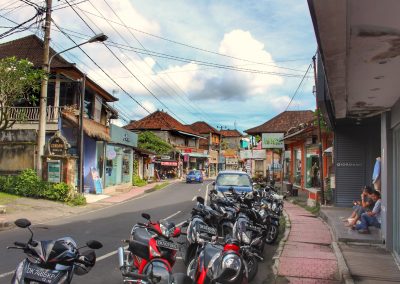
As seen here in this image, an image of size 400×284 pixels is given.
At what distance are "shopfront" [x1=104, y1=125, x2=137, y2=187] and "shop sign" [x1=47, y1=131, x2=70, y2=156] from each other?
7287mm

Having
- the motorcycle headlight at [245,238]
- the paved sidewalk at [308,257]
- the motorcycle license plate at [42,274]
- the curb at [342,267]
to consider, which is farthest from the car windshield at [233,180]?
the motorcycle license plate at [42,274]

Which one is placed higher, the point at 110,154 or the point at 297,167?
the point at 110,154

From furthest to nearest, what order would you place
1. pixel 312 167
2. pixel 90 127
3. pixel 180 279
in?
pixel 312 167
pixel 90 127
pixel 180 279

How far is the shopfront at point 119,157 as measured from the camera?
28.9 meters

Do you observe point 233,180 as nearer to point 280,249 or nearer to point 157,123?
point 280,249

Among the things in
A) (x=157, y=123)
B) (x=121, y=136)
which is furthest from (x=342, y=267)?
(x=157, y=123)

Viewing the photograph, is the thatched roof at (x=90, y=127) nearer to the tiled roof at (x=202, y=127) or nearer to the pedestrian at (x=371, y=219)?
the pedestrian at (x=371, y=219)

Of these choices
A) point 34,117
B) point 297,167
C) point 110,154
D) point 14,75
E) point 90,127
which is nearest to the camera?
point 14,75

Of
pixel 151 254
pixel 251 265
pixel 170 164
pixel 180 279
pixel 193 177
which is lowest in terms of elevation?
pixel 251 265

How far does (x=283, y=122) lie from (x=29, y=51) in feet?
96.7

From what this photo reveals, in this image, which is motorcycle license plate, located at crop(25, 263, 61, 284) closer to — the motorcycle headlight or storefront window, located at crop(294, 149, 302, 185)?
the motorcycle headlight

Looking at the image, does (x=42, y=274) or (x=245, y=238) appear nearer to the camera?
(x=42, y=274)

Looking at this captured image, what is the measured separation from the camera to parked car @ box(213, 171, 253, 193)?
16.6m

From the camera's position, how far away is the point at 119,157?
32.3m
